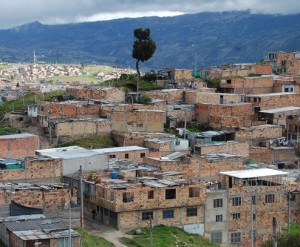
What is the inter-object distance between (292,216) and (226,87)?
2405 cm

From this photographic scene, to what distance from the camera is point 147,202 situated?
32281 millimetres

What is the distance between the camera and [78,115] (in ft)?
159

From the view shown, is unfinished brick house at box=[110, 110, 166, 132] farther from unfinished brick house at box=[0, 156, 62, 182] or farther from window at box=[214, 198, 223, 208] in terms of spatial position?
window at box=[214, 198, 223, 208]

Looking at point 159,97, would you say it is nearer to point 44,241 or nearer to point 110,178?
point 110,178

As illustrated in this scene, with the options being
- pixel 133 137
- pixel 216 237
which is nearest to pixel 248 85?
pixel 133 137

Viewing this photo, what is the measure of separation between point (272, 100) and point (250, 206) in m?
20.4

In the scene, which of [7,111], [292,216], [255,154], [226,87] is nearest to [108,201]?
[292,216]

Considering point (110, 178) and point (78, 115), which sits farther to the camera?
point (78, 115)

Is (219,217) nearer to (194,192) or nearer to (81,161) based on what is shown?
(194,192)

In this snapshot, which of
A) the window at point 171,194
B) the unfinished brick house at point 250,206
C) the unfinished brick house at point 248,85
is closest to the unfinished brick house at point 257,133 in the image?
the unfinished brick house at point 248,85

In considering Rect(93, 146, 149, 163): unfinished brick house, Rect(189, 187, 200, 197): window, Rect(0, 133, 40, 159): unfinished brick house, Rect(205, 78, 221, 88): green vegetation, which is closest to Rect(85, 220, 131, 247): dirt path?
Rect(189, 187, 200, 197): window

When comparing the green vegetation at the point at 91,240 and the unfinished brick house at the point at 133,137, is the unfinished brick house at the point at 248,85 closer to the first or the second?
the unfinished brick house at the point at 133,137

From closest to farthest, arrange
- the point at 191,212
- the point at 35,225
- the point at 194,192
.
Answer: the point at 35,225
the point at 194,192
the point at 191,212

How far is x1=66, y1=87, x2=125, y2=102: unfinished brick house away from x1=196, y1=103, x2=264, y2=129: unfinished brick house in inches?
209
